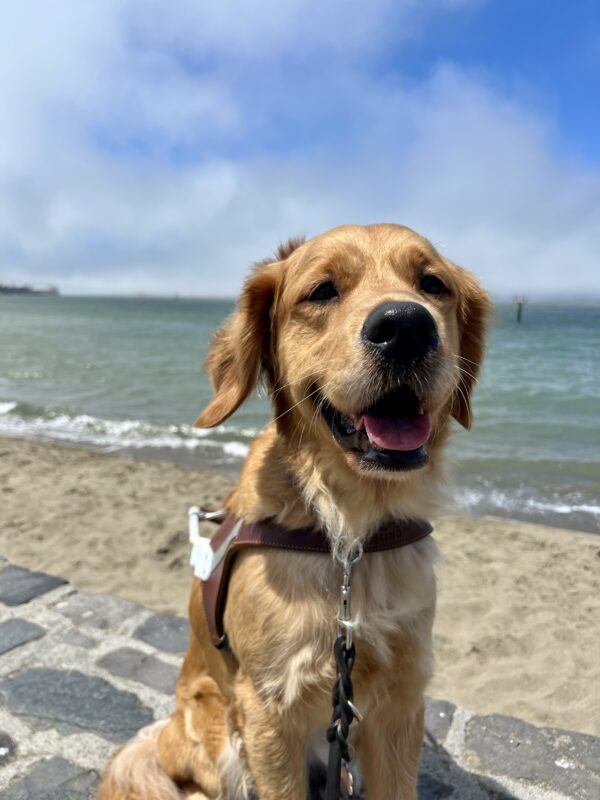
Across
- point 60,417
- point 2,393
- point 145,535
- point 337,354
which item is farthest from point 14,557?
point 2,393

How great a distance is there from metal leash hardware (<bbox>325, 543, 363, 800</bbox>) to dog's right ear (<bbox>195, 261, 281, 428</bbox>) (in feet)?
2.80

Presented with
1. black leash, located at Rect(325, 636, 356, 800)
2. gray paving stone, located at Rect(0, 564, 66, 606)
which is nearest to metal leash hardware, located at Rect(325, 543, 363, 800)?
black leash, located at Rect(325, 636, 356, 800)

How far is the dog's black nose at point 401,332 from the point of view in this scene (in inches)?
73.8

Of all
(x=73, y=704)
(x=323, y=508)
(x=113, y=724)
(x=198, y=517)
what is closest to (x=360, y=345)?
(x=323, y=508)

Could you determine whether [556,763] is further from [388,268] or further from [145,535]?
[145,535]

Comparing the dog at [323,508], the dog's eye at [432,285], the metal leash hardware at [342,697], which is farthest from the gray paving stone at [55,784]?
the dog's eye at [432,285]

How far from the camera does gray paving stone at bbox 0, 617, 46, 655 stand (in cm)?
341

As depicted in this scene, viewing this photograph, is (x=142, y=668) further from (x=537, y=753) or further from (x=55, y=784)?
(x=537, y=753)

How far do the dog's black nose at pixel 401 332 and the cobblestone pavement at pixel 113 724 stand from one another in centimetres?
190

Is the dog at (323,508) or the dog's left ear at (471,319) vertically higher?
the dog's left ear at (471,319)

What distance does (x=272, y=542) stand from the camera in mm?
2176

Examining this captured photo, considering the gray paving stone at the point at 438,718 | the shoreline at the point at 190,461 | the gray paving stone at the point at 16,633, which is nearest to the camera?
the gray paving stone at the point at 438,718

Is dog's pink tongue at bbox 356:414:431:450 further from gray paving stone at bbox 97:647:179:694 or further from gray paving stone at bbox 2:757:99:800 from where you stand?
gray paving stone at bbox 97:647:179:694

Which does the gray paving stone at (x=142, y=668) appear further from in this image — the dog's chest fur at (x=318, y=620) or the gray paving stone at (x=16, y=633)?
the dog's chest fur at (x=318, y=620)
